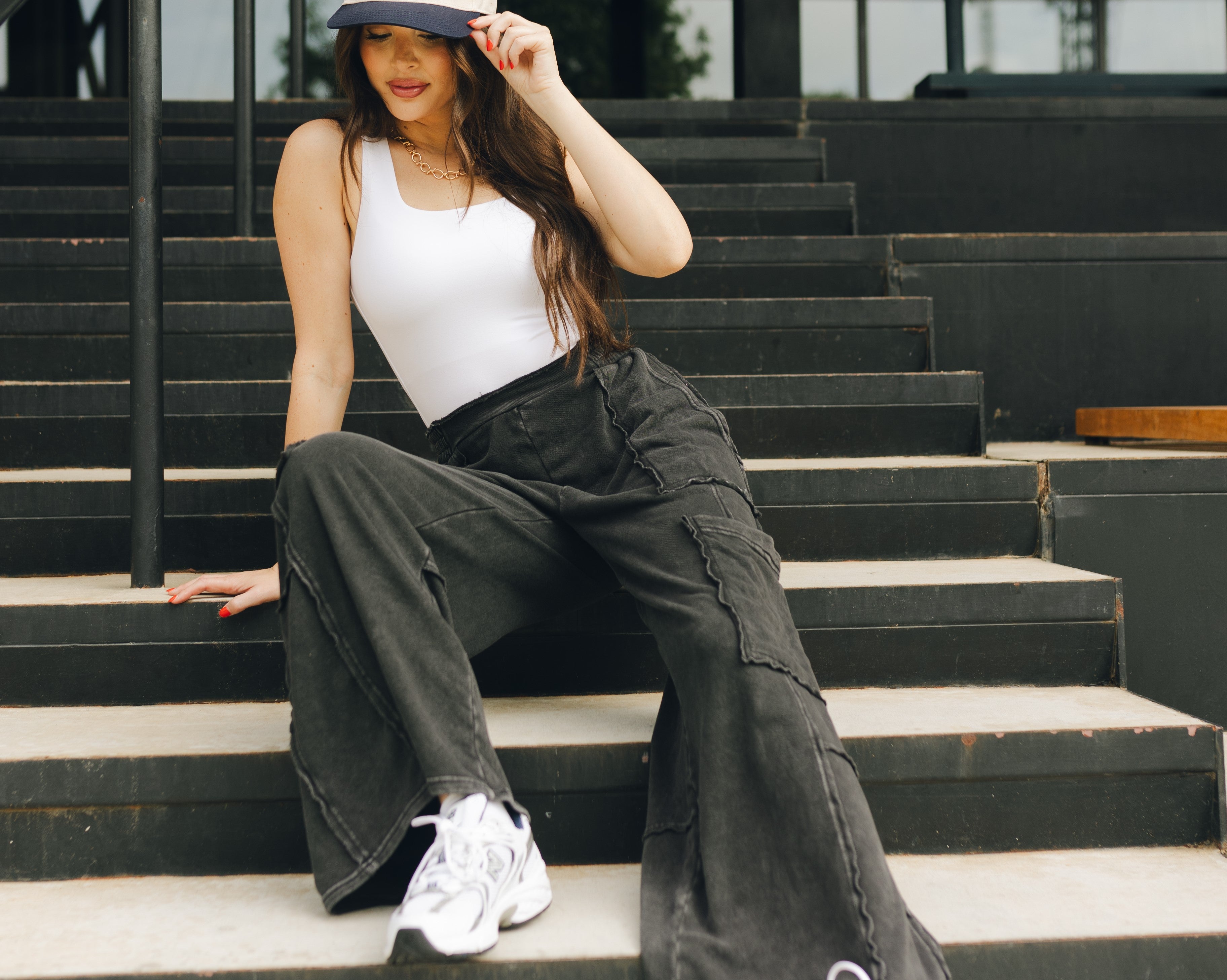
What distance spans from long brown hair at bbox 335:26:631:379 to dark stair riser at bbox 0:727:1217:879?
645 millimetres

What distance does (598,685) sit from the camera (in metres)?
1.59

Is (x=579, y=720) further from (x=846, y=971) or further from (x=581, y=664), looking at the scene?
(x=846, y=971)

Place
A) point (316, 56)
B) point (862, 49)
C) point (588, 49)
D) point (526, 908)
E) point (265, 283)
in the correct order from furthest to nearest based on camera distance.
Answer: point (588, 49) → point (316, 56) → point (862, 49) → point (265, 283) → point (526, 908)

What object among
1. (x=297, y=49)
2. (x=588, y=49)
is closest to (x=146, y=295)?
(x=297, y=49)

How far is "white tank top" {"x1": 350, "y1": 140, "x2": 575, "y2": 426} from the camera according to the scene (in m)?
1.41

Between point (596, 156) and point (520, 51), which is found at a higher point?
point (520, 51)

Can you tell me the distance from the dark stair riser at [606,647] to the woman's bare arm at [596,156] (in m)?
0.57

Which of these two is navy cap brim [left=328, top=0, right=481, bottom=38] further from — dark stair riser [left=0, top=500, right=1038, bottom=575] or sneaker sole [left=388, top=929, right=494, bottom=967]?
sneaker sole [left=388, top=929, right=494, bottom=967]

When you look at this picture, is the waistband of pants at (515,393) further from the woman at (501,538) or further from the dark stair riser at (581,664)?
the dark stair riser at (581,664)

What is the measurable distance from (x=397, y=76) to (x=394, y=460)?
0.62 metres

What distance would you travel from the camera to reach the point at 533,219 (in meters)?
1.46

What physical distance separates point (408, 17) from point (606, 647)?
3.26 feet

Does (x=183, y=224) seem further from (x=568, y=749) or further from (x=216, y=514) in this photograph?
(x=568, y=749)

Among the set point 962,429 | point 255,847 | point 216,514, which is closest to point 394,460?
point 255,847
